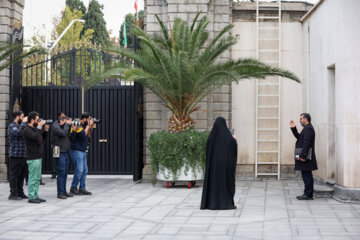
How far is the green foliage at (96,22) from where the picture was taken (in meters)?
50.2

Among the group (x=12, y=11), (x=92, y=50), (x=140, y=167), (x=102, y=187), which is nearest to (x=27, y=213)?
(x=102, y=187)

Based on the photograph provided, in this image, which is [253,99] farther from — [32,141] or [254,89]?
[32,141]

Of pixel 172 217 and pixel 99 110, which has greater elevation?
pixel 99 110

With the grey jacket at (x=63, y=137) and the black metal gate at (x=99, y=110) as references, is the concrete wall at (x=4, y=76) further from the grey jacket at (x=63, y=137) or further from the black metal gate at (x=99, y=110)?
Answer: the grey jacket at (x=63, y=137)

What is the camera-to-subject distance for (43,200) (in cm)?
1045

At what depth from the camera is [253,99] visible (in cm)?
1498

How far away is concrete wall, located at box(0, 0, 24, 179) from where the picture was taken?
14.3 m

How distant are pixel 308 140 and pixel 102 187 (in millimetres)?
5261

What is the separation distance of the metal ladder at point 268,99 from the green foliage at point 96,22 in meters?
36.5

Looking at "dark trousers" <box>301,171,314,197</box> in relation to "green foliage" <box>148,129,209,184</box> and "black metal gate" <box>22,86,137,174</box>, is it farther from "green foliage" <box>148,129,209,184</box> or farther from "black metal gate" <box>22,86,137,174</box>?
"black metal gate" <box>22,86,137,174</box>

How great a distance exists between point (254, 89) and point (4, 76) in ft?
22.8

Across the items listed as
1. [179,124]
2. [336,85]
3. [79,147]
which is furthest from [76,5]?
[336,85]

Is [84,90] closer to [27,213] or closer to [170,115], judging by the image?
[170,115]

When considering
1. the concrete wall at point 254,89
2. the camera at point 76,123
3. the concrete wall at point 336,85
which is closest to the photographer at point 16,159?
the camera at point 76,123
